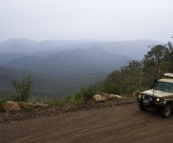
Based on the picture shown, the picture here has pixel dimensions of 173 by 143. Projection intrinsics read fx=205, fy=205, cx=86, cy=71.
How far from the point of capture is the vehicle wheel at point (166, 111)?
7.84 meters

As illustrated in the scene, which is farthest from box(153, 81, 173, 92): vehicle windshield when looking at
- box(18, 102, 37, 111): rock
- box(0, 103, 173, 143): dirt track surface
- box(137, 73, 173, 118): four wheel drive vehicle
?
box(18, 102, 37, 111): rock

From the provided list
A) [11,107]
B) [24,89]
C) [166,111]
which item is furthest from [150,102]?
[24,89]

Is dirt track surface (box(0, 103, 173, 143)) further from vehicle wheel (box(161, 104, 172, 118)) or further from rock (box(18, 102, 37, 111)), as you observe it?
rock (box(18, 102, 37, 111))

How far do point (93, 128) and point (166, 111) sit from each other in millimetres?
3220

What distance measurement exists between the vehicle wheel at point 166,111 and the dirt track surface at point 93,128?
21cm

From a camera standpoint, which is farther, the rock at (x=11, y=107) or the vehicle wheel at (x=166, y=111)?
the rock at (x=11, y=107)

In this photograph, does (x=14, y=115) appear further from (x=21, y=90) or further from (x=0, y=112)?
(x=21, y=90)

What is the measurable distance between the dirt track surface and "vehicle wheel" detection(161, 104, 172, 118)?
8.1 inches

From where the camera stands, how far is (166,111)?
796cm

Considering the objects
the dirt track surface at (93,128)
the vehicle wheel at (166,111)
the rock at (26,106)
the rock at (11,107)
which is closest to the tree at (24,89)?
the rock at (26,106)

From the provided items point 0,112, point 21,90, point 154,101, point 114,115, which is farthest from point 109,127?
point 21,90

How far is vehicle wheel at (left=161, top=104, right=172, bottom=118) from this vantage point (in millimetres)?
7840

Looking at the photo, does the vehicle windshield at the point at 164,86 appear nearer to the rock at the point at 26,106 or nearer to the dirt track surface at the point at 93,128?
the dirt track surface at the point at 93,128

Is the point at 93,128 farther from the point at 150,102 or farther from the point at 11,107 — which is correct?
the point at 11,107
